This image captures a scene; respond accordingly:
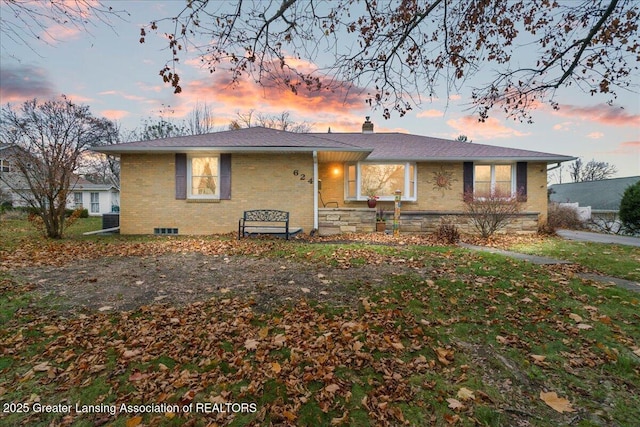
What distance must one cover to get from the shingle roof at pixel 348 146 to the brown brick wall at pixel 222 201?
511mm

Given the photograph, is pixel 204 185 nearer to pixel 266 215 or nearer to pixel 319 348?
pixel 266 215

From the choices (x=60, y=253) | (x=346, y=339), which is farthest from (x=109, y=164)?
(x=346, y=339)

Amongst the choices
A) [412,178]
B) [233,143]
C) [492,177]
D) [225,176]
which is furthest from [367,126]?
[225,176]

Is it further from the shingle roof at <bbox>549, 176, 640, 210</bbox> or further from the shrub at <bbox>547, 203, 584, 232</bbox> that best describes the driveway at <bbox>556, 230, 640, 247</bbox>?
the shingle roof at <bbox>549, 176, 640, 210</bbox>

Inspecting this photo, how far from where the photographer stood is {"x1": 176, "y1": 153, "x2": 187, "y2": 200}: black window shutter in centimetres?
1089

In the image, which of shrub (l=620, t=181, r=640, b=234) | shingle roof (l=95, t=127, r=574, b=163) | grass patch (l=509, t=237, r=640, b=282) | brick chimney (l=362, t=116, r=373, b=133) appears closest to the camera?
grass patch (l=509, t=237, r=640, b=282)

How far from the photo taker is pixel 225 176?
10930 mm

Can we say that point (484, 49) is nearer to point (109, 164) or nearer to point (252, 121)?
point (252, 121)

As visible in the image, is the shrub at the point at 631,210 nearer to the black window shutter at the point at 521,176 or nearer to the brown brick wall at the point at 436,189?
the brown brick wall at the point at 436,189

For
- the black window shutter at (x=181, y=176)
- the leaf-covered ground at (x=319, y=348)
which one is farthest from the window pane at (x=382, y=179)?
the leaf-covered ground at (x=319, y=348)

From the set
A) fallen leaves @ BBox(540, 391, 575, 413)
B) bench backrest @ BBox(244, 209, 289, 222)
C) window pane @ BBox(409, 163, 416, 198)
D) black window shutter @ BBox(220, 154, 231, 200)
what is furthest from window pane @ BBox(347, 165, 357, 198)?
fallen leaves @ BBox(540, 391, 575, 413)

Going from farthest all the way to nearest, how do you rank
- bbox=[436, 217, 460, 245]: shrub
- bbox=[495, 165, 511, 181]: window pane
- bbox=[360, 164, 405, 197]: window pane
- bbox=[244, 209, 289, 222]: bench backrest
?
1. bbox=[360, 164, 405, 197]: window pane
2. bbox=[495, 165, 511, 181]: window pane
3. bbox=[244, 209, 289, 222]: bench backrest
4. bbox=[436, 217, 460, 245]: shrub

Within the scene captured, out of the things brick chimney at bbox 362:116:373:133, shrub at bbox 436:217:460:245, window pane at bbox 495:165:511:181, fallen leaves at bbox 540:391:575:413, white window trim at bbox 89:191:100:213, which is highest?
brick chimney at bbox 362:116:373:133

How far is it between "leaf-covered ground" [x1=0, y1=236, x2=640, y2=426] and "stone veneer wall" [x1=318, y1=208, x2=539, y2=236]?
5523 millimetres
